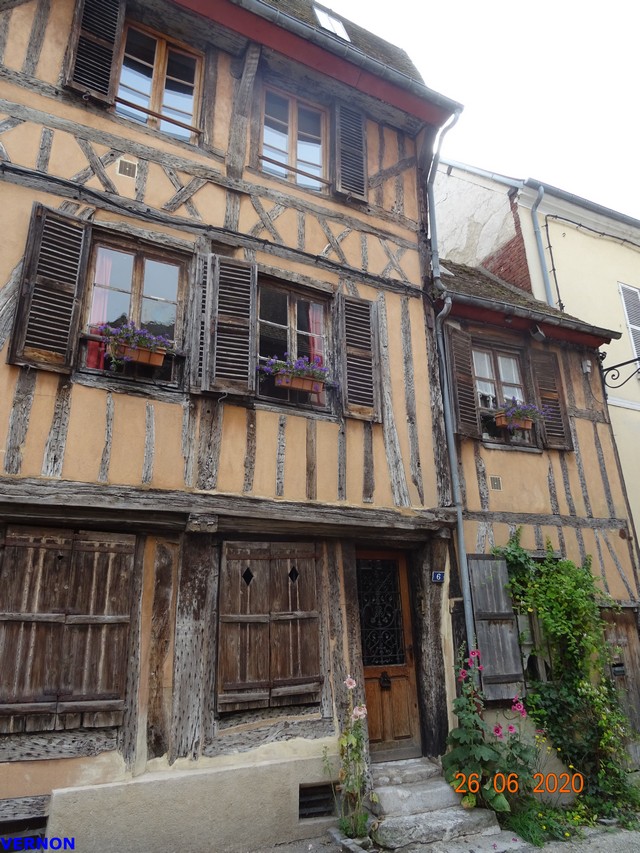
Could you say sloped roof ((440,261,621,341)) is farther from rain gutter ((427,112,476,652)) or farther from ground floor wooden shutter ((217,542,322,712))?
ground floor wooden shutter ((217,542,322,712))

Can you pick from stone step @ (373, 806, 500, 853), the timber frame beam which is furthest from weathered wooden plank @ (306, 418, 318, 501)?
stone step @ (373, 806, 500, 853)

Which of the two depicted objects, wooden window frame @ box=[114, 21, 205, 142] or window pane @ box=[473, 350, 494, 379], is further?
window pane @ box=[473, 350, 494, 379]

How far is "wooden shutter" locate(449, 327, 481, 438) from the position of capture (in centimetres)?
680

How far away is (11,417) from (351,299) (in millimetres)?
3529

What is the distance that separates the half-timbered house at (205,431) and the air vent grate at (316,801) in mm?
43

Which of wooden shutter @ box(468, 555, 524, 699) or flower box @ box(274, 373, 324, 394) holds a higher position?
flower box @ box(274, 373, 324, 394)

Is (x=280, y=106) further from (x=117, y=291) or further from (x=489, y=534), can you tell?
(x=489, y=534)

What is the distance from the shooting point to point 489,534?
258 inches

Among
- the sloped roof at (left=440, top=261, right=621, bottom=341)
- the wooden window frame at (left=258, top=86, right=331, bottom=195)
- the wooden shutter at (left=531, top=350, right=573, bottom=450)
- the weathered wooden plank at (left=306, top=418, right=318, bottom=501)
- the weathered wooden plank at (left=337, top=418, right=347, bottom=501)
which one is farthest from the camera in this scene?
the wooden shutter at (left=531, top=350, right=573, bottom=450)

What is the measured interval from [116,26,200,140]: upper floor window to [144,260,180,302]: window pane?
148 centimetres

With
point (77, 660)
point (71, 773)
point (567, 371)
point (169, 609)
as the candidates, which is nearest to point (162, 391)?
point (169, 609)

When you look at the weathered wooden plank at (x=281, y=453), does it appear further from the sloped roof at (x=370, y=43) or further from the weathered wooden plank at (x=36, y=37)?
the sloped roof at (x=370, y=43)

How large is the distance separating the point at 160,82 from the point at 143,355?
312cm
